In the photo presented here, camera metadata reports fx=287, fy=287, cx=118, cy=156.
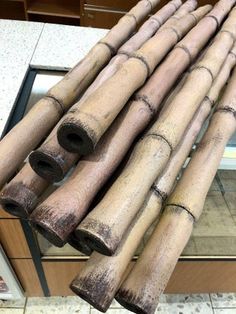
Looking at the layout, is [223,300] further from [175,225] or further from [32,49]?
[32,49]

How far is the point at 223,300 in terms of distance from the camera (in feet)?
4.44

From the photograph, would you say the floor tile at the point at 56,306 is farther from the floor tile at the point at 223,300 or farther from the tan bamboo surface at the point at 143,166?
the tan bamboo surface at the point at 143,166

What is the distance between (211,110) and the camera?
61 cm

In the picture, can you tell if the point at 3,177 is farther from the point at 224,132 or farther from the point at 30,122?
the point at 224,132

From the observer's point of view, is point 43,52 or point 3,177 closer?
point 3,177

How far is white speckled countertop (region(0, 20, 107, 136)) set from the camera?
872 millimetres

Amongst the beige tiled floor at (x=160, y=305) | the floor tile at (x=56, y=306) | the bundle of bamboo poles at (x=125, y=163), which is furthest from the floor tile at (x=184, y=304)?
the bundle of bamboo poles at (x=125, y=163)

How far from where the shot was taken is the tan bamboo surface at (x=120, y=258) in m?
0.35

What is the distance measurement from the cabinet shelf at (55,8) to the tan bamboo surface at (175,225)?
2.31 m

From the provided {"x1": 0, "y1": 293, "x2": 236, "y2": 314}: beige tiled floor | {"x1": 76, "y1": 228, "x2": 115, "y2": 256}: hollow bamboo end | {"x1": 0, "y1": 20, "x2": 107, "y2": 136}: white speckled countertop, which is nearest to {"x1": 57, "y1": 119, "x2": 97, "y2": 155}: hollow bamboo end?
{"x1": 76, "y1": 228, "x2": 115, "y2": 256}: hollow bamboo end

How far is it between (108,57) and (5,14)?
258cm

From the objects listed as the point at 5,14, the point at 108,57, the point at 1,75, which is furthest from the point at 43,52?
the point at 5,14

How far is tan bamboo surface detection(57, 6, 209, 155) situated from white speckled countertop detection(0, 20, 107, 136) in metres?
0.41

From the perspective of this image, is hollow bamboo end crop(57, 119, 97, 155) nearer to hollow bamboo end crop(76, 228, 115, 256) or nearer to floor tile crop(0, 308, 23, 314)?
hollow bamboo end crop(76, 228, 115, 256)
